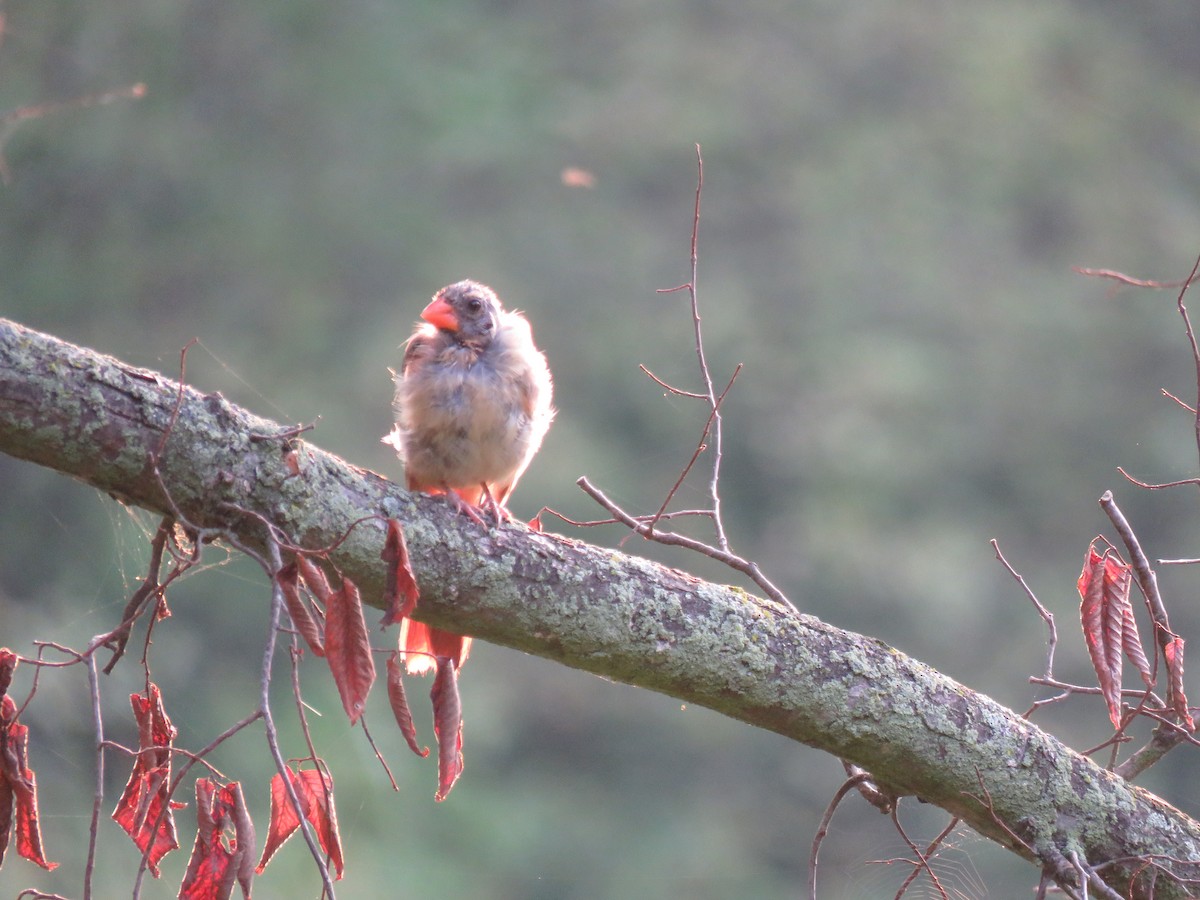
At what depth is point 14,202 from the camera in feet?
32.1

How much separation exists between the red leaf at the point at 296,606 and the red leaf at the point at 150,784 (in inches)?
11.0

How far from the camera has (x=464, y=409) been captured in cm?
306

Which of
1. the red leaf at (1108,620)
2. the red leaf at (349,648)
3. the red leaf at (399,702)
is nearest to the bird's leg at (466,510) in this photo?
the red leaf at (399,702)

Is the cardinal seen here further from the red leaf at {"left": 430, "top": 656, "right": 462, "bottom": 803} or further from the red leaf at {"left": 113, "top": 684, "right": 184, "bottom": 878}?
the red leaf at {"left": 113, "top": 684, "right": 184, "bottom": 878}

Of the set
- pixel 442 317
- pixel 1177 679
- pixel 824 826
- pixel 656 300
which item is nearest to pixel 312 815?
pixel 824 826

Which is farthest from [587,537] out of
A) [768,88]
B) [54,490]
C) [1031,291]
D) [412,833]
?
[768,88]

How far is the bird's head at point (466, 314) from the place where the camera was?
131 inches

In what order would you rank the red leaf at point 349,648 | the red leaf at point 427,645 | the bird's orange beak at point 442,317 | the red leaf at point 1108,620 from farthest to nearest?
the bird's orange beak at point 442,317 < the red leaf at point 427,645 < the red leaf at point 1108,620 < the red leaf at point 349,648

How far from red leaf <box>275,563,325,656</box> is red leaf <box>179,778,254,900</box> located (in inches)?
8.8

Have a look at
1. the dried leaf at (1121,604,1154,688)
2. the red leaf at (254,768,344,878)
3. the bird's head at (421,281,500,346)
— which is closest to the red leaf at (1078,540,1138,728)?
the dried leaf at (1121,604,1154,688)

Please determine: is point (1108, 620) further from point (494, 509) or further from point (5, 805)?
point (5, 805)

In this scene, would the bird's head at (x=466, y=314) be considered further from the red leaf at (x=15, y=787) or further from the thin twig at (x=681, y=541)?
the red leaf at (x=15, y=787)

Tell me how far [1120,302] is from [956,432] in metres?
2.35

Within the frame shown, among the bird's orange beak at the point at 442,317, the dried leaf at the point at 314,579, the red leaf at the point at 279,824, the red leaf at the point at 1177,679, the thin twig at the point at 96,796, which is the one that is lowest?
the red leaf at the point at 1177,679
